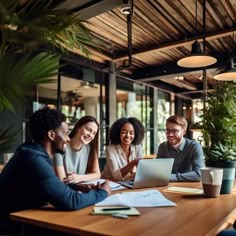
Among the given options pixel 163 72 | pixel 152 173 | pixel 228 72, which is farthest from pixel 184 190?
pixel 163 72

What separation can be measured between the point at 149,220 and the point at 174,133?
1268 millimetres

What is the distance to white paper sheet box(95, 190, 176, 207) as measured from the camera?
1366 mm

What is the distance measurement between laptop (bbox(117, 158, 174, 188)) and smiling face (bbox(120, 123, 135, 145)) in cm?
79

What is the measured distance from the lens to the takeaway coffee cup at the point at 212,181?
1.51 meters

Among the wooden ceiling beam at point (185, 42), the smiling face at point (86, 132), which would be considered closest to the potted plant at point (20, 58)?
the smiling face at point (86, 132)

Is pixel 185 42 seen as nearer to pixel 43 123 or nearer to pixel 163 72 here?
pixel 163 72

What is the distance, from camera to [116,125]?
2711 millimetres

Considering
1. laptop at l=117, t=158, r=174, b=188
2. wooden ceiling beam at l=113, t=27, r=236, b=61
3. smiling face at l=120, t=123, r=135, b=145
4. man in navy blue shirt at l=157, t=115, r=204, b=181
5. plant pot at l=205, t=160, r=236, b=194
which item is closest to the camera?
plant pot at l=205, t=160, r=236, b=194

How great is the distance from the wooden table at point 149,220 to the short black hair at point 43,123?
39 cm

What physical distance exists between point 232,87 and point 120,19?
7.14 feet

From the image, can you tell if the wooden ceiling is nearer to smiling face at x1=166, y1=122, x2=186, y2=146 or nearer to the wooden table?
smiling face at x1=166, y1=122, x2=186, y2=146

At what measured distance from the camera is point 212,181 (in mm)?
1525

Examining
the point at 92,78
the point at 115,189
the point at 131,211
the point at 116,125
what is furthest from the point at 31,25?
the point at 92,78

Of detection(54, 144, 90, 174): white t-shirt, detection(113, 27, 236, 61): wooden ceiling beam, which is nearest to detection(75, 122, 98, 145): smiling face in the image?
detection(54, 144, 90, 174): white t-shirt
